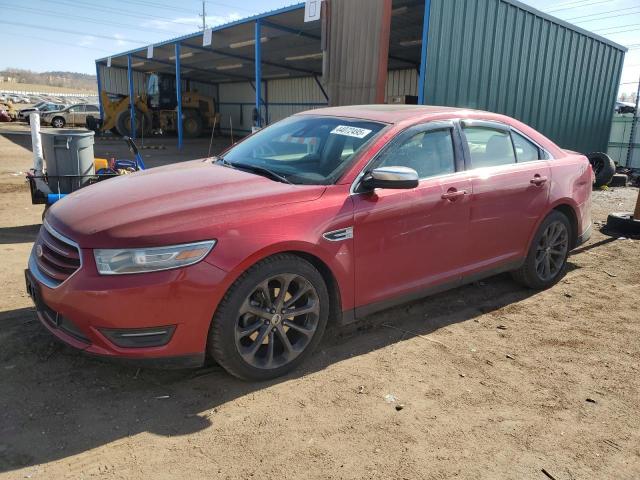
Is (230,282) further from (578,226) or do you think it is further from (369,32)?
(369,32)

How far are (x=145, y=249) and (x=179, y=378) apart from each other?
0.95m

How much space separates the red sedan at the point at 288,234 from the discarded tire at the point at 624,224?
2.72 metres

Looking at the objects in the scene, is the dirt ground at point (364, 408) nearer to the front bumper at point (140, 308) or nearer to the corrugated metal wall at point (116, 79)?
the front bumper at point (140, 308)

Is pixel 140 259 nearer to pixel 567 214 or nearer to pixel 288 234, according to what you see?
pixel 288 234

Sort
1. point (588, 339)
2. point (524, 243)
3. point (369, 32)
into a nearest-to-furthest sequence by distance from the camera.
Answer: point (588, 339) → point (524, 243) → point (369, 32)

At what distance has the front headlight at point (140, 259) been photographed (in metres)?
2.51

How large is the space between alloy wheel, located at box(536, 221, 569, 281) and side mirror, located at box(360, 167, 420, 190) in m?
2.04

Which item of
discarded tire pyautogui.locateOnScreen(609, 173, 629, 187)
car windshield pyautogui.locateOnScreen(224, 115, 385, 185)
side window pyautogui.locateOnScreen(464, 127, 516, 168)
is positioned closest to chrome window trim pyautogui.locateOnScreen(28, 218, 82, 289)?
car windshield pyautogui.locateOnScreen(224, 115, 385, 185)

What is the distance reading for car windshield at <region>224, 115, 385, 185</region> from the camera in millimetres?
3330

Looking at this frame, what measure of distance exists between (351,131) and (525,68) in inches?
339

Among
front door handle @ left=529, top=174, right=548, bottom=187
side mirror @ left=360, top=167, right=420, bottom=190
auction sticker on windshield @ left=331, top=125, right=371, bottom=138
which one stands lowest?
front door handle @ left=529, top=174, right=548, bottom=187

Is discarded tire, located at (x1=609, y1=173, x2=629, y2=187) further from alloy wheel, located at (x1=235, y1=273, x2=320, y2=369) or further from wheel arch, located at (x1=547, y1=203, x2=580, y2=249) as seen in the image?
alloy wheel, located at (x1=235, y1=273, x2=320, y2=369)

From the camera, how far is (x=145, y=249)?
2.51 meters

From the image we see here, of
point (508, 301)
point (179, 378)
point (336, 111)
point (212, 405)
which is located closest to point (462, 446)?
point (212, 405)
